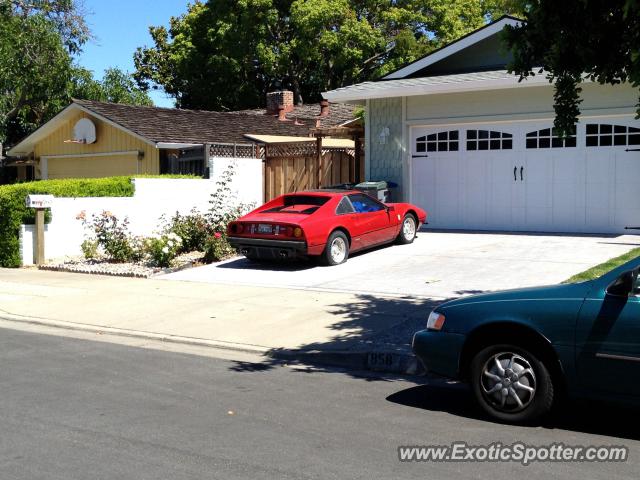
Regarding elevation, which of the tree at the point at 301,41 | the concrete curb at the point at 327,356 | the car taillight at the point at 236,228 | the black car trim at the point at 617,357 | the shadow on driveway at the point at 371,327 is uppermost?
the tree at the point at 301,41

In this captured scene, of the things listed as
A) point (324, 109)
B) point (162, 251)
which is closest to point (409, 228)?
point (162, 251)

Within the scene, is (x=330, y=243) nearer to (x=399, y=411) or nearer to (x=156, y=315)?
(x=156, y=315)

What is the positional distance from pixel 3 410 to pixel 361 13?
3732cm

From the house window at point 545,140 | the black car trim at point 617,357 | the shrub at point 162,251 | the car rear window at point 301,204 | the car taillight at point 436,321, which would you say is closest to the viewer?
the black car trim at point 617,357

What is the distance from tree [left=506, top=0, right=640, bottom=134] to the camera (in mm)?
7980

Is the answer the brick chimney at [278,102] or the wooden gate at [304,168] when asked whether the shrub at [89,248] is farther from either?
the brick chimney at [278,102]

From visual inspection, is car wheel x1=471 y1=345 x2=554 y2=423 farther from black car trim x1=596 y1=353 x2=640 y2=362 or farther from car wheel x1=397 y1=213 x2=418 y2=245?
car wheel x1=397 y1=213 x2=418 y2=245

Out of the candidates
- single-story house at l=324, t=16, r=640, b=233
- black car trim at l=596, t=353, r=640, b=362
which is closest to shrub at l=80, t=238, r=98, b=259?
single-story house at l=324, t=16, r=640, b=233

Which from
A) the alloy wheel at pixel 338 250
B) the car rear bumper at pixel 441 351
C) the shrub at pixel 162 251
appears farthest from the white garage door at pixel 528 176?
the car rear bumper at pixel 441 351

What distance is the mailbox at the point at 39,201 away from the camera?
1597 cm

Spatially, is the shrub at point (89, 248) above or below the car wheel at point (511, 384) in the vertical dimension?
above

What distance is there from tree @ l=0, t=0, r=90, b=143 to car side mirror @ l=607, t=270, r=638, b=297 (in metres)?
25.2

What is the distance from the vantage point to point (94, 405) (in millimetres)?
6766

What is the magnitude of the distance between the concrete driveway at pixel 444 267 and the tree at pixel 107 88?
57.6ft
